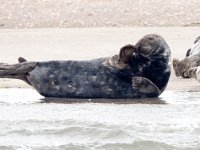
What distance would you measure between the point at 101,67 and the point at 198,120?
5.14 feet

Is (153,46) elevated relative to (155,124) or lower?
elevated

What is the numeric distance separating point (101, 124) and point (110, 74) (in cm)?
139

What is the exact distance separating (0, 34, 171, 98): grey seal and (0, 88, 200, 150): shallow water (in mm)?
179

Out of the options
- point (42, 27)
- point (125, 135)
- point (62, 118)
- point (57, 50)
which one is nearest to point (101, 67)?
point (62, 118)

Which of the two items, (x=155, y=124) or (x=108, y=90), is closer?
(x=155, y=124)

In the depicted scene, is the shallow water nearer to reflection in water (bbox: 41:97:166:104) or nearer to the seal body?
reflection in water (bbox: 41:97:166:104)

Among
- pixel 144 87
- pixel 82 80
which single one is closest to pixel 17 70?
pixel 82 80

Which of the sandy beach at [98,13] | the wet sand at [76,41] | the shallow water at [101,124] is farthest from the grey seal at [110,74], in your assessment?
the sandy beach at [98,13]

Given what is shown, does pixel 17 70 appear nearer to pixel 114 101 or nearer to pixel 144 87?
pixel 114 101

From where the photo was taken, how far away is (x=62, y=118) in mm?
8617

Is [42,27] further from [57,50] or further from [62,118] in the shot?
[62,118]

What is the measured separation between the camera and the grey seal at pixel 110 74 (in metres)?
9.51

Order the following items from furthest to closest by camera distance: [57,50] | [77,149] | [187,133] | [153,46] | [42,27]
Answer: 1. [42,27]
2. [57,50]
3. [153,46]
4. [187,133]
5. [77,149]

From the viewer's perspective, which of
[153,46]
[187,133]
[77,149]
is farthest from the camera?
[153,46]
